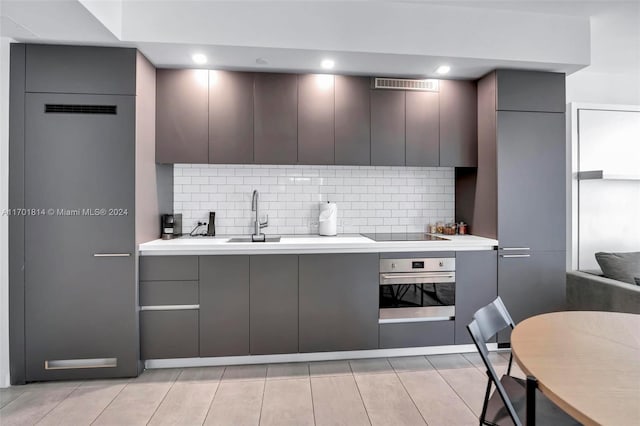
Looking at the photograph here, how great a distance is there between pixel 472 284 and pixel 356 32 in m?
2.35

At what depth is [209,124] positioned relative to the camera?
3.22 m

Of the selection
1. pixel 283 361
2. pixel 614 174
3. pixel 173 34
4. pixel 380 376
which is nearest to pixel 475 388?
pixel 380 376

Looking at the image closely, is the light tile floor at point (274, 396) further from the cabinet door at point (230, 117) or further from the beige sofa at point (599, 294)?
the cabinet door at point (230, 117)

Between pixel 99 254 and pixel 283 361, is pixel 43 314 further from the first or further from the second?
pixel 283 361

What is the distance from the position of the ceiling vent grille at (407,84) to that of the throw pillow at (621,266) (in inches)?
91.1

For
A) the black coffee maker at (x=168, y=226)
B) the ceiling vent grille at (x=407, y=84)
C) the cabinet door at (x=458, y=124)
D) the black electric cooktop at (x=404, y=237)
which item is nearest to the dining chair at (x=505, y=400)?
the black electric cooktop at (x=404, y=237)

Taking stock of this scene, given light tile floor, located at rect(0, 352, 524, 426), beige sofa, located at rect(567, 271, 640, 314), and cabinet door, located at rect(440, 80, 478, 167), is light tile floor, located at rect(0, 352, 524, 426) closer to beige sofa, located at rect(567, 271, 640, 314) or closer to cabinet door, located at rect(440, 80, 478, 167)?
beige sofa, located at rect(567, 271, 640, 314)

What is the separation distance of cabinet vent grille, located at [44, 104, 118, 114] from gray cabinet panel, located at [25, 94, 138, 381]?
3cm

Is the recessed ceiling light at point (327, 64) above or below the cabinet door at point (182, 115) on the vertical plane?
above

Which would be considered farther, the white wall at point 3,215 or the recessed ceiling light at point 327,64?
the recessed ceiling light at point 327,64

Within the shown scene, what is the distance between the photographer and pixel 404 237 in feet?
11.6

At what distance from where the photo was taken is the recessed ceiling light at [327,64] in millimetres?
3090

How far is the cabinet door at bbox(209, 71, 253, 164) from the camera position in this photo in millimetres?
3232

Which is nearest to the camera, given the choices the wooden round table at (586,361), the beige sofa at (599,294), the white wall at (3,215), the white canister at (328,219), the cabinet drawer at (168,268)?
the wooden round table at (586,361)
